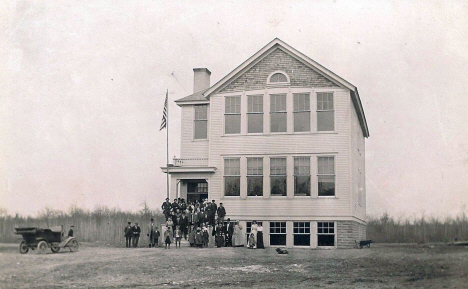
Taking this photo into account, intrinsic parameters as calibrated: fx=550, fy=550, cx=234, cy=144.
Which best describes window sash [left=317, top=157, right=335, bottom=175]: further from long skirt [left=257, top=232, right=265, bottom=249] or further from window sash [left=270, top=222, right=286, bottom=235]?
long skirt [left=257, top=232, right=265, bottom=249]

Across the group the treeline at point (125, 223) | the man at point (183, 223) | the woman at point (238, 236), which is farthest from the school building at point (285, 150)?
→ the treeline at point (125, 223)

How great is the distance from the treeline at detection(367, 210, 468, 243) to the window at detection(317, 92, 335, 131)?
17.6 feet

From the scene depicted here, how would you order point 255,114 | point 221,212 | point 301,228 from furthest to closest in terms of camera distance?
1. point 255,114
2. point 221,212
3. point 301,228

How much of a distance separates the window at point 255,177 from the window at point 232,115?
1815 mm

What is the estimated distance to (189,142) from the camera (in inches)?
1122

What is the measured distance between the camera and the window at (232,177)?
26312 mm

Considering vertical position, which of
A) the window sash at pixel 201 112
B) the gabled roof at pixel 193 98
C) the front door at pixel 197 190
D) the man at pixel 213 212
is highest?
the gabled roof at pixel 193 98

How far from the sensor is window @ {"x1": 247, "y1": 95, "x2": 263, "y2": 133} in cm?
2619

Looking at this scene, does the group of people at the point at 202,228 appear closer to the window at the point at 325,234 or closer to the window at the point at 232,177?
the window at the point at 232,177

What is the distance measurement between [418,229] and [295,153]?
21.3 ft

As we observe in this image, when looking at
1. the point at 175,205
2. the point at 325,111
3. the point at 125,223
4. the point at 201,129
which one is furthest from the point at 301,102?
the point at 125,223

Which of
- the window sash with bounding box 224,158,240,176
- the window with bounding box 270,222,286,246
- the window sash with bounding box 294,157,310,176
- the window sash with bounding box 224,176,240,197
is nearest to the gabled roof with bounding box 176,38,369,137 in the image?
the window sash with bounding box 224,158,240,176

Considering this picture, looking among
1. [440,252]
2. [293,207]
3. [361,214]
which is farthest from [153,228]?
[440,252]

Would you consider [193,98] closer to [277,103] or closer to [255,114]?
[255,114]
